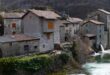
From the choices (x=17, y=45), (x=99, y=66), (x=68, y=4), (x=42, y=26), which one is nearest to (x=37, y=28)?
(x=42, y=26)

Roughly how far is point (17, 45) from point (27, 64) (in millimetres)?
5806

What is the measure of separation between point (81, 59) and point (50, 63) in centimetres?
1002

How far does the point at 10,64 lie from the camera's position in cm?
3703

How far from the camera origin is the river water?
145 feet

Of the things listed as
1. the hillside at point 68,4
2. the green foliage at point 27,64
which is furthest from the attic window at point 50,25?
the hillside at point 68,4

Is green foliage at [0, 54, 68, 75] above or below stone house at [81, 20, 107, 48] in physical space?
below

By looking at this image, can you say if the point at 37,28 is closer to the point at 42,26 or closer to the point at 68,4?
the point at 42,26

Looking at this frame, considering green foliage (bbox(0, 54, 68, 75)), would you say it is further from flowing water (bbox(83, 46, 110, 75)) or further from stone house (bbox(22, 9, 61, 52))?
stone house (bbox(22, 9, 61, 52))

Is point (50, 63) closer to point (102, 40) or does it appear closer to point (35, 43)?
point (35, 43)

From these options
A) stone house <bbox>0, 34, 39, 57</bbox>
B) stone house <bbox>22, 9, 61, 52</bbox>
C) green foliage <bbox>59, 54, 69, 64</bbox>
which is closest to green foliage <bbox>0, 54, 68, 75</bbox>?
green foliage <bbox>59, 54, 69, 64</bbox>

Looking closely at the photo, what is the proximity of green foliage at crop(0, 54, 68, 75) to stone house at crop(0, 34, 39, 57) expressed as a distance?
337 cm

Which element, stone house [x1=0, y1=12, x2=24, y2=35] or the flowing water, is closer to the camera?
the flowing water

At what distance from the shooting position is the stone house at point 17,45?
42.5 m

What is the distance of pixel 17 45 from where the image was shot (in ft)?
145
